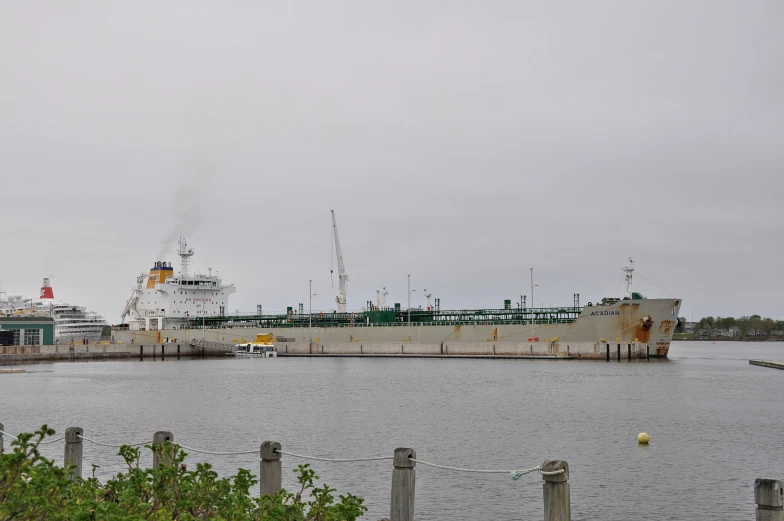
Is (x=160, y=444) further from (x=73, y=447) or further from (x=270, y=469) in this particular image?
(x=73, y=447)

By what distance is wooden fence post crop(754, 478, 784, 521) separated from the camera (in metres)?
5.66

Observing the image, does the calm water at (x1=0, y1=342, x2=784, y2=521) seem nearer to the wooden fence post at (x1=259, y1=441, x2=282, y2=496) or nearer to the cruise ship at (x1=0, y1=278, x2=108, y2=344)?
the wooden fence post at (x1=259, y1=441, x2=282, y2=496)

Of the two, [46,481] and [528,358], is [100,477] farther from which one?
[528,358]

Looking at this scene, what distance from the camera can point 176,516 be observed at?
24.9 feet

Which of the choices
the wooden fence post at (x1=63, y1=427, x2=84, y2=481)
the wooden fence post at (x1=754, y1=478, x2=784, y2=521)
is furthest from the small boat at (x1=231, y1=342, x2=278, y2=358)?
the wooden fence post at (x1=754, y1=478, x2=784, y2=521)

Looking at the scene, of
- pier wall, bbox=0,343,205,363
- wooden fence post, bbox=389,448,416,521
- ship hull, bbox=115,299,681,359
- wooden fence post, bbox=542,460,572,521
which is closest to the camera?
wooden fence post, bbox=542,460,572,521

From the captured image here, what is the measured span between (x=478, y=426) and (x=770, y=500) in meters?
18.7

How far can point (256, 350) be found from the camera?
7619 cm

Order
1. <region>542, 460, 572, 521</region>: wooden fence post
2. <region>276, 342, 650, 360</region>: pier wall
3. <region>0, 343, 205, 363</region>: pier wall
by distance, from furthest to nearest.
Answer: <region>0, 343, 205, 363</region>: pier wall
<region>276, 342, 650, 360</region>: pier wall
<region>542, 460, 572, 521</region>: wooden fence post

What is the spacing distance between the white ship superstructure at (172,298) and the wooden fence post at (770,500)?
84.7 m

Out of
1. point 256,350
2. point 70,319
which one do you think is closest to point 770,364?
point 256,350

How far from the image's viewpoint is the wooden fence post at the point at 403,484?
7.12 metres

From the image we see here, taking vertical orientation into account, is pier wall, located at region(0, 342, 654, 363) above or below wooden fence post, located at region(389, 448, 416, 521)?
below

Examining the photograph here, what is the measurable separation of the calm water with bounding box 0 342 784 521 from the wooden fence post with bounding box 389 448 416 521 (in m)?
5.97
